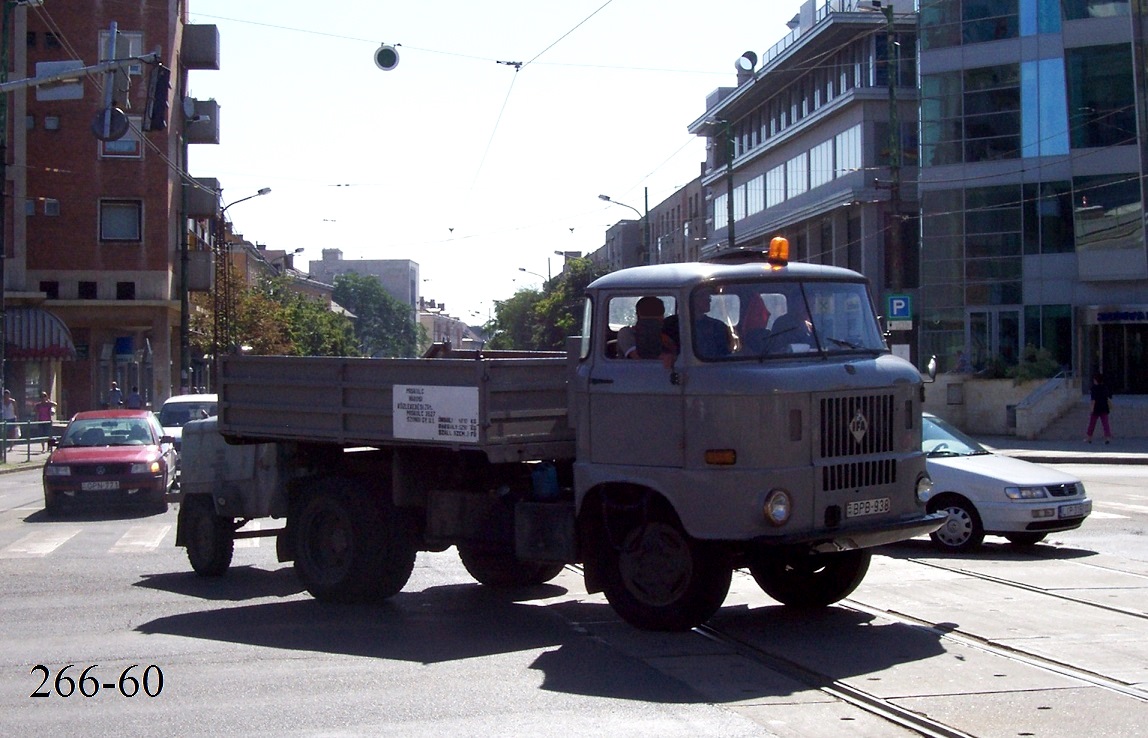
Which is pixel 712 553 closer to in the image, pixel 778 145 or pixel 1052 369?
pixel 1052 369

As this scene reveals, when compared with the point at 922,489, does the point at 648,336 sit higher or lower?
higher

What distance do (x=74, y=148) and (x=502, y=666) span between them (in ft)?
147

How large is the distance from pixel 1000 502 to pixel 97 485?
1302 cm

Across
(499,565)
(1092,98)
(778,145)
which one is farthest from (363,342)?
(499,565)

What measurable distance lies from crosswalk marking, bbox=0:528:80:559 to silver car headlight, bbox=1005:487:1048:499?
10.5 metres

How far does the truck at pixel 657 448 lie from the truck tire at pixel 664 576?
0.05ft

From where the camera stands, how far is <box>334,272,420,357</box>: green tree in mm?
158875

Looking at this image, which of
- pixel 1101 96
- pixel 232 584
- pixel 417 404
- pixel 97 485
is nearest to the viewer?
pixel 417 404

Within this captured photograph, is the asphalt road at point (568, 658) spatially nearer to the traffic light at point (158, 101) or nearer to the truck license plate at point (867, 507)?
the truck license plate at point (867, 507)

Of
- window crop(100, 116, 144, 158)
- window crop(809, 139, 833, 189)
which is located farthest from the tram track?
window crop(809, 139, 833, 189)

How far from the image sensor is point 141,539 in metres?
16.4

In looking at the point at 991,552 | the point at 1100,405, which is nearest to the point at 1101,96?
the point at 1100,405

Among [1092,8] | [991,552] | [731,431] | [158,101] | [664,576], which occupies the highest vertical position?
[1092,8]

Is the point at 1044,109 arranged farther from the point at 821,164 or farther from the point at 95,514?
the point at 95,514
